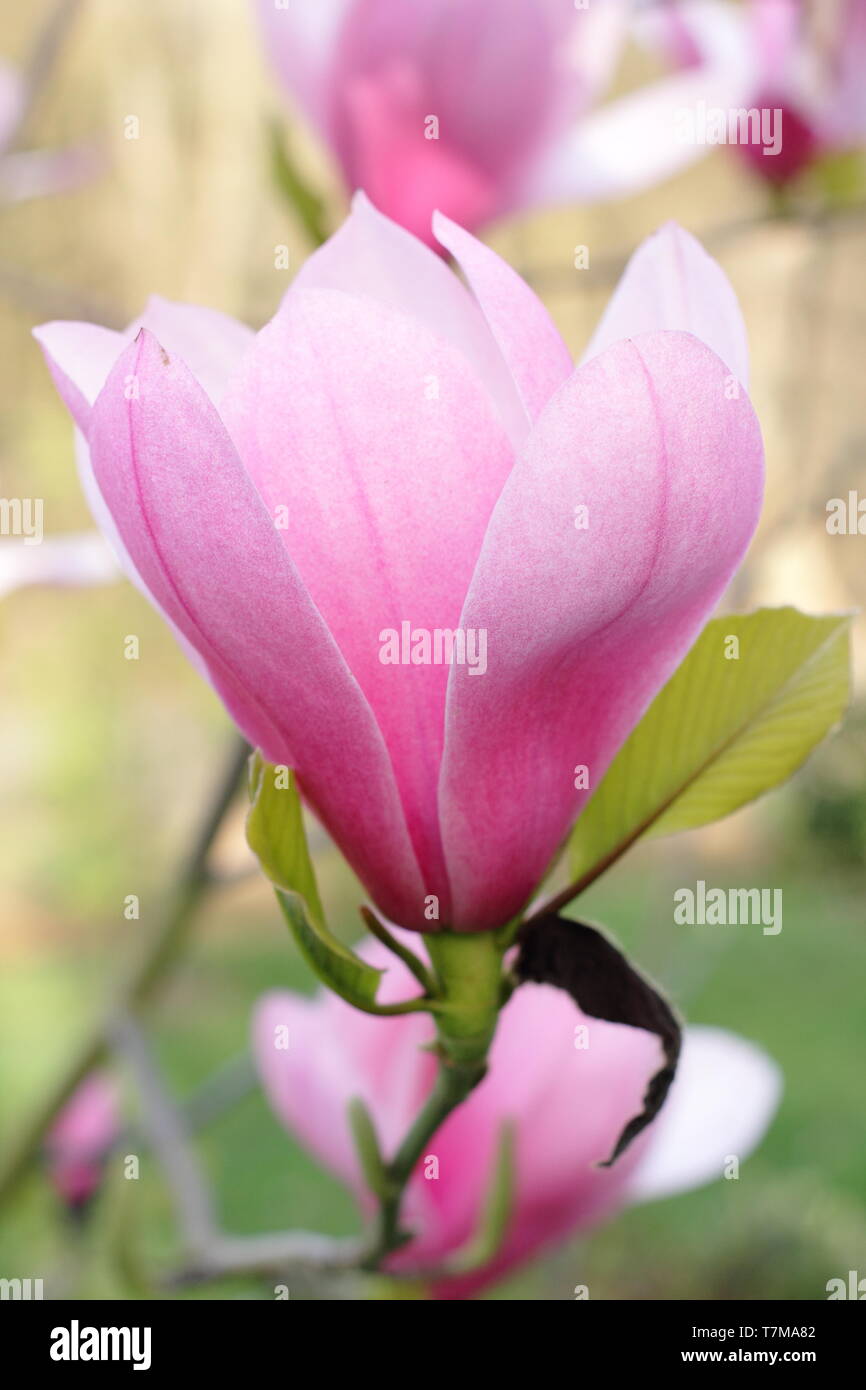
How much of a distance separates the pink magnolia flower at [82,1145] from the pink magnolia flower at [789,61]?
58 centimetres

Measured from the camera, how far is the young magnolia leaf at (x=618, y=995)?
0.86ft

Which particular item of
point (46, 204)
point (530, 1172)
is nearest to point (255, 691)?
point (530, 1172)

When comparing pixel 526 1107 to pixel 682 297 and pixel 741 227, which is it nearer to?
pixel 682 297

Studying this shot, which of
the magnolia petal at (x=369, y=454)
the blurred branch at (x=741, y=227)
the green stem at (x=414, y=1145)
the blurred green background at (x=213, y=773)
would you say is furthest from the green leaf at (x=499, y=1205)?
the blurred green background at (x=213, y=773)

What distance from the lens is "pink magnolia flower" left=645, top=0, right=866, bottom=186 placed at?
62 centimetres

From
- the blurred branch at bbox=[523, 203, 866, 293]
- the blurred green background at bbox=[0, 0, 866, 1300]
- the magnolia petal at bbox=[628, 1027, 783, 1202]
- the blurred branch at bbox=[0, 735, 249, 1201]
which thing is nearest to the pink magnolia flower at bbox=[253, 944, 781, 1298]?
the magnolia petal at bbox=[628, 1027, 783, 1202]

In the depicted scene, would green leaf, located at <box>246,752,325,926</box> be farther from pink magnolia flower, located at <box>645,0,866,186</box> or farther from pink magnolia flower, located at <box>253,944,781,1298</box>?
pink magnolia flower, located at <box>645,0,866,186</box>

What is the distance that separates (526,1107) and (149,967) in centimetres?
23

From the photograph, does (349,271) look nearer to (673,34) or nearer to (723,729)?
(723,729)

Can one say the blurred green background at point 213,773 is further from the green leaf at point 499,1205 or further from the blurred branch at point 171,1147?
the green leaf at point 499,1205

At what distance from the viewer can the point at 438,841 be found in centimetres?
27

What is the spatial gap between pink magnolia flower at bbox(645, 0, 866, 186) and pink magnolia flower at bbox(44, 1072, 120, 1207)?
0.58 metres

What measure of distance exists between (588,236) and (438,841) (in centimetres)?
356

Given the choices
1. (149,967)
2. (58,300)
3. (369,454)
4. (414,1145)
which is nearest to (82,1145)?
(149,967)
